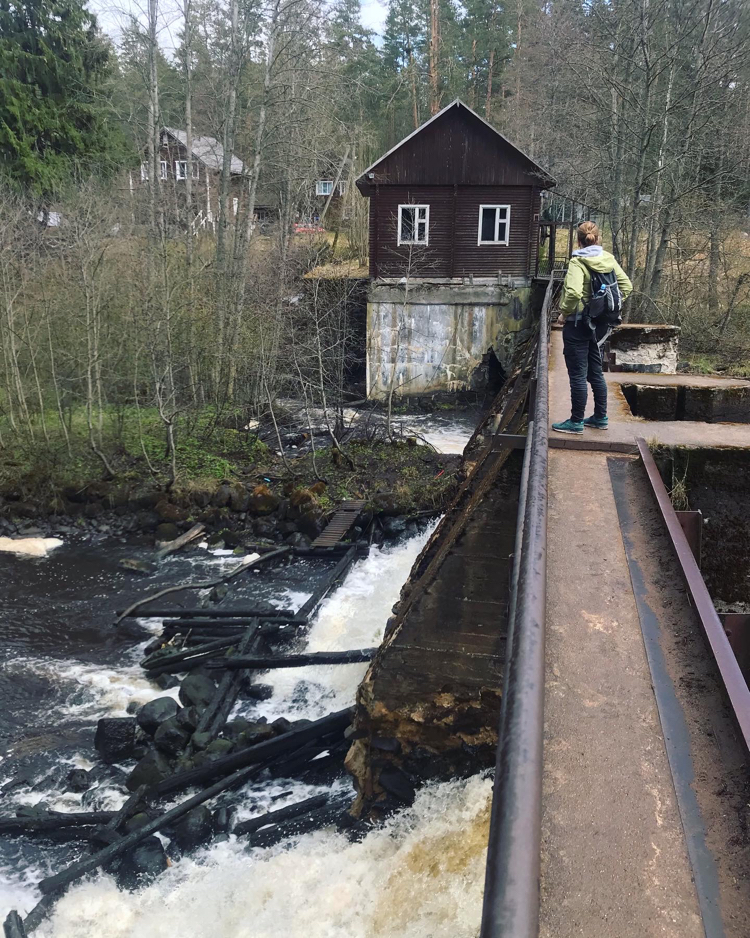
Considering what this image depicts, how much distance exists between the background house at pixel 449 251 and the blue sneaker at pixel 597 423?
21292mm

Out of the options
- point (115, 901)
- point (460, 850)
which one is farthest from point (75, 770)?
point (460, 850)

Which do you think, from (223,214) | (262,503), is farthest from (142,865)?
(223,214)

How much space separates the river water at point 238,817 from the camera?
18.9 feet

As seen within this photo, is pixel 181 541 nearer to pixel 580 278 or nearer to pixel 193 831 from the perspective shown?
pixel 193 831

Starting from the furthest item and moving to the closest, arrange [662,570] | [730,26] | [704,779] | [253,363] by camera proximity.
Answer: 1. [253,363]
2. [730,26]
3. [662,570]
4. [704,779]

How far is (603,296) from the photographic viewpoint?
17.5ft

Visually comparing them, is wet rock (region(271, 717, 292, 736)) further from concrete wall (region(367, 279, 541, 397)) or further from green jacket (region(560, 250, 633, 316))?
concrete wall (region(367, 279, 541, 397))

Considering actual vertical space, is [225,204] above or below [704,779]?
above

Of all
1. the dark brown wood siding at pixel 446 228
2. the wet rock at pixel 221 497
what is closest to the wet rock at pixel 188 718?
the wet rock at pixel 221 497

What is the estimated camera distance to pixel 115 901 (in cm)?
663

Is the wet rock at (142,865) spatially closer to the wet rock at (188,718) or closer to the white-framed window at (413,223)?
the wet rock at (188,718)

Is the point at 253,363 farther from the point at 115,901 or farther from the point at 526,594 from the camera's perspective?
the point at 526,594

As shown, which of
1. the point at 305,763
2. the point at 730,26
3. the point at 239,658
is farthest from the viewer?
the point at 730,26

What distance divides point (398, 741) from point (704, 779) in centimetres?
453
